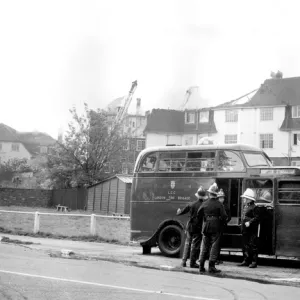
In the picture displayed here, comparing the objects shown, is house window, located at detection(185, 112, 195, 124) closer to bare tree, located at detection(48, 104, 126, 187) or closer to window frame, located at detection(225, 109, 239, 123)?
window frame, located at detection(225, 109, 239, 123)

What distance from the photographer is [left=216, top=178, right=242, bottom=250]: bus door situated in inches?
660

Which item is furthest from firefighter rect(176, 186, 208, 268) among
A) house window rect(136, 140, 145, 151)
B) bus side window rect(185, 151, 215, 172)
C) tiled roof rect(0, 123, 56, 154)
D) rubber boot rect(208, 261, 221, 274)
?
tiled roof rect(0, 123, 56, 154)

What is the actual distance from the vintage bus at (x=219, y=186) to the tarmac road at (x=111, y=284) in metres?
3.89

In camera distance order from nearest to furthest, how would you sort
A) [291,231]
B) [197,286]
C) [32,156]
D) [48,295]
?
[48,295], [197,286], [291,231], [32,156]

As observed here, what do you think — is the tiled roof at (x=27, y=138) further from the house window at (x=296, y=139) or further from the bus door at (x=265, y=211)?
the bus door at (x=265, y=211)

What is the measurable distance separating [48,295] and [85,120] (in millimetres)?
55010

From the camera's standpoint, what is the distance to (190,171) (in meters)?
18.1

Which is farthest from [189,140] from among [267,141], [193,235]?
[193,235]

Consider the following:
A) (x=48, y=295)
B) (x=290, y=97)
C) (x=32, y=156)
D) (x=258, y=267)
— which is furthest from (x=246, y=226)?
(x=32, y=156)

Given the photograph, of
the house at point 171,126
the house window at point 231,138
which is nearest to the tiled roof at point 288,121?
the house window at point 231,138

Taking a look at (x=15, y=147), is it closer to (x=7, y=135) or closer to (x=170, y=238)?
(x=7, y=135)

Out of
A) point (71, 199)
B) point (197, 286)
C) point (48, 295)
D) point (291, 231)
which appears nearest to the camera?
point (48, 295)

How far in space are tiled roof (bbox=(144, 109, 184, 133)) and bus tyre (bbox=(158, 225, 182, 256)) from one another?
5889 cm

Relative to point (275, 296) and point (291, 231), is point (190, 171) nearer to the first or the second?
point (291, 231)
